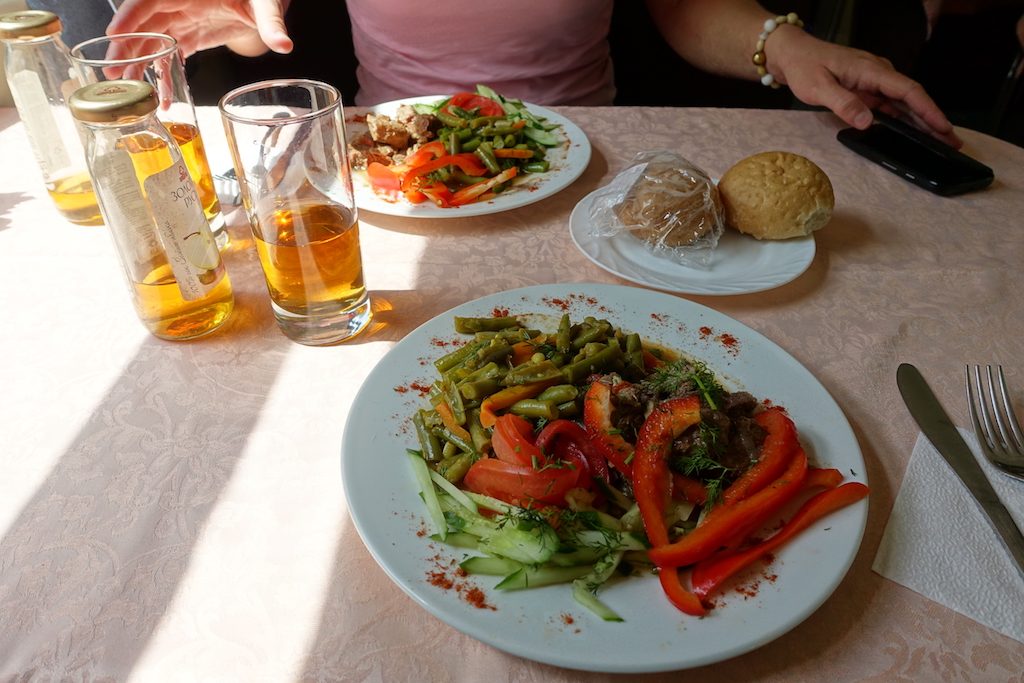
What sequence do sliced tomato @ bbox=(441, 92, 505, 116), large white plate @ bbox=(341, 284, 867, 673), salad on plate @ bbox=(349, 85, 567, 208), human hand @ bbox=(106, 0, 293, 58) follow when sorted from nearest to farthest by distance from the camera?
large white plate @ bbox=(341, 284, 867, 673)
human hand @ bbox=(106, 0, 293, 58)
salad on plate @ bbox=(349, 85, 567, 208)
sliced tomato @ bbox=(441, 92, 505, 116)

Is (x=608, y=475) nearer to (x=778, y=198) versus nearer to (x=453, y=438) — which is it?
(x=453, y=438)

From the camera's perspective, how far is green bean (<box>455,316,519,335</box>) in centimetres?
102

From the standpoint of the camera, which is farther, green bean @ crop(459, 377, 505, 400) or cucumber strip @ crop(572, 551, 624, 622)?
green bean @ crop(459, 377, 505, 400)

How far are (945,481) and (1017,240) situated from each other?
0.72 m

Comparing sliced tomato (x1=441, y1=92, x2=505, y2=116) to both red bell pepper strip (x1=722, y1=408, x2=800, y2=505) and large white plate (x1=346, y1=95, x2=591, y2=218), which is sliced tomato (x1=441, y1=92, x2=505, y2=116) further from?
red bell pepper strip (x1=722, y1=408, x2=800, y2=505)

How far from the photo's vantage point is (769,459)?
0.79 m

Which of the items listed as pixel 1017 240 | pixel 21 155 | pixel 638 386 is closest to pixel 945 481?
pixel 638 386

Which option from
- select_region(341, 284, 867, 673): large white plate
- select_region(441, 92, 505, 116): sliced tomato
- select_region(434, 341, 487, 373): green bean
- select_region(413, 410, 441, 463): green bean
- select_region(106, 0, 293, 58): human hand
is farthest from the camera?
select_region(441, 92, 505, 116): sliced tomato

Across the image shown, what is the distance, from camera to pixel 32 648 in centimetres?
68

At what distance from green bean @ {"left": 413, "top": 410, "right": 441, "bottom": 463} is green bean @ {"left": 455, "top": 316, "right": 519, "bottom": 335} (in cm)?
19

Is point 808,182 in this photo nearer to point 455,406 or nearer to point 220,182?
point 455,406

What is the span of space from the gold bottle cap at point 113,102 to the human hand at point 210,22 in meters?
0.48

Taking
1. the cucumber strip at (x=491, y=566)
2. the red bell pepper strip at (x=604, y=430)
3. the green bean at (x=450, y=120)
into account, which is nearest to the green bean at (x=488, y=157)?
the green bean at (x=450, y=120)

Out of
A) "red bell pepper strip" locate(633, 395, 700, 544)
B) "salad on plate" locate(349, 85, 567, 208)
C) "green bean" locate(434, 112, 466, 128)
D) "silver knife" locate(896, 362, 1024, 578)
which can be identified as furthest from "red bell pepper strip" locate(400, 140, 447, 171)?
"silver knife" locate(896, 362, 1024, 578)
